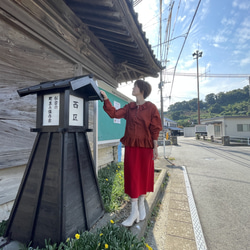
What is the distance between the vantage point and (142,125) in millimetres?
1800

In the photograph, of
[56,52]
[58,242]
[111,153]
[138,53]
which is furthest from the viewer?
[111,153]

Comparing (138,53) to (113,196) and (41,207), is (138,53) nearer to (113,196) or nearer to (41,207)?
(113,196)

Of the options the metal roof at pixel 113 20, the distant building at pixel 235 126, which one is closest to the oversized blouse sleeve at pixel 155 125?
the metal roof at pixel 113 20

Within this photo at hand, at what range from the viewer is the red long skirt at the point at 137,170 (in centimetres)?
176

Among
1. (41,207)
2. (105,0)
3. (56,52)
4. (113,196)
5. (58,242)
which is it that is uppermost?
(105,0)

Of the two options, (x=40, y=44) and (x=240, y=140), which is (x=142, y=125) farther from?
(x=240, y=140)

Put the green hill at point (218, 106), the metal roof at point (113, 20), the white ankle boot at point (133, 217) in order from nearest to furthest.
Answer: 1. the white ankle boot at point (133, 217)
2. the metal roof at point (113, 20)
3. the green hill at point (218, 106)

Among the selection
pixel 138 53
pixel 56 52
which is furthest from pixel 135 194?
pixel 138 53

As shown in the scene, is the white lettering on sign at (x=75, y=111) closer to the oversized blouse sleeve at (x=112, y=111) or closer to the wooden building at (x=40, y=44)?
the oversized blouse sleeve at (x=112, y=111)

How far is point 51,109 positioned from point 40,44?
1.38m

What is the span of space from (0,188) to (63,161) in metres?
1.07

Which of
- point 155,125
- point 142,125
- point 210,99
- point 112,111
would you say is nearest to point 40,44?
point 112,111

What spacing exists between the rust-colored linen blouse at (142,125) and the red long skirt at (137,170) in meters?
0.10

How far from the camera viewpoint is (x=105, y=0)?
1834mm
